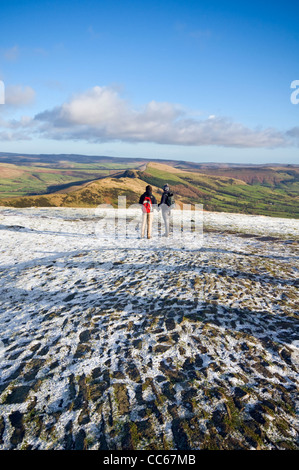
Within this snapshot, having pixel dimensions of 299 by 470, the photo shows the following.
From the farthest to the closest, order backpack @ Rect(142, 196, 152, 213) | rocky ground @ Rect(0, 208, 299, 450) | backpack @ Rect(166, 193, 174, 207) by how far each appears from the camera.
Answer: backpack @ Rect(166, 193, 174, 207) → backpack @ Rect(142, 196, 152, 213) → rocky ground @ Rect(0, 208, 299, 450)

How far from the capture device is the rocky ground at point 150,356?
4867mm

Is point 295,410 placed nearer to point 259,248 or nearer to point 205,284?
point 205,284

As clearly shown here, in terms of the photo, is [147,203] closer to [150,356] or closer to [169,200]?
[169,200]

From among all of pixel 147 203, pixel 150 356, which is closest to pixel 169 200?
pixel 147 203

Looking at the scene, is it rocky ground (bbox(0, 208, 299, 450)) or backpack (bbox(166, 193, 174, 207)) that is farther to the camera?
backpack (bbox(166, 193, 174, 207))

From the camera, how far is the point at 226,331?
26.0 ft

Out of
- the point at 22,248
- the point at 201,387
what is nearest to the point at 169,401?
the point at 201,387

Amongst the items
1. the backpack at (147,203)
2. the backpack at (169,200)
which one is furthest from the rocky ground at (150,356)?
the backpack at (169,200)

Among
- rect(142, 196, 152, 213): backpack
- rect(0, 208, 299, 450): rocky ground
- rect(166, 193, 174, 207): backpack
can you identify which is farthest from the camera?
rect(166, 193, 174, 207): backpack

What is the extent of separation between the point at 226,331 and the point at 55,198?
4152 inches

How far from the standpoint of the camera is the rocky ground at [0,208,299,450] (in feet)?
16.0

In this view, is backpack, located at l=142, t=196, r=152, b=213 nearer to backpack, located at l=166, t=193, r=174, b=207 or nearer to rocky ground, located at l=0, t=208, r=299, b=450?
backpack, located at l=166, t=193, r=174, b=207

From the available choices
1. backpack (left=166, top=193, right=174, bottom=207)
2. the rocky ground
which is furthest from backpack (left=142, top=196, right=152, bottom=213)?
the rocky ground

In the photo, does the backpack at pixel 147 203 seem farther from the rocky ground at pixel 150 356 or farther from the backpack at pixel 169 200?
the rocky ground at pixel 150 356
